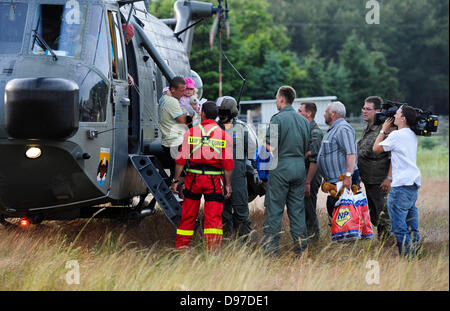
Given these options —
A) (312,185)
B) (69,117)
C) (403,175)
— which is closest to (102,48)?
(69,117)

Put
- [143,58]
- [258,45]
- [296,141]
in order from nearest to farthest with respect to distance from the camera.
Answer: [296,141] → [143,58] → [258,45]

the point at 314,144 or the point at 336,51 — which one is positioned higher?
the point at 336,51

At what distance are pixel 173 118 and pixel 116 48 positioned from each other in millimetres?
1060

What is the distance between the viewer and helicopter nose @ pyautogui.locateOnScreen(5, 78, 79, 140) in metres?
6.11

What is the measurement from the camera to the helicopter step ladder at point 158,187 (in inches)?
314

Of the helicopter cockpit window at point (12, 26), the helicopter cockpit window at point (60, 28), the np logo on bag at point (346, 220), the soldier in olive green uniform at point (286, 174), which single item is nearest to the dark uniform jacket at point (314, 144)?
the soldier in olive green uniform at point (286, 174)

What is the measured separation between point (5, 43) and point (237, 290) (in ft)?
11.6

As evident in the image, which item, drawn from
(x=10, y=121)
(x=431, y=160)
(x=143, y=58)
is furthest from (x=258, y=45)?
(x=10, y=121)

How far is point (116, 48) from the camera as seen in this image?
25.5ft

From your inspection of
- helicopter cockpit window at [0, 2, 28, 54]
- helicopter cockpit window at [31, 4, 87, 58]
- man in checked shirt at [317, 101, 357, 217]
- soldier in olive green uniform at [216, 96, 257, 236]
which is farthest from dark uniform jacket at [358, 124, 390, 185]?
helicopter cockpit window at [0, 2, 28, 54]

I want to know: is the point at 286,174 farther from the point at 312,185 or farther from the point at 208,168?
the point at 312,185

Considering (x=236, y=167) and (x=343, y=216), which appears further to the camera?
(x=236, y=167)

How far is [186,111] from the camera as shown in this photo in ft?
28.1
